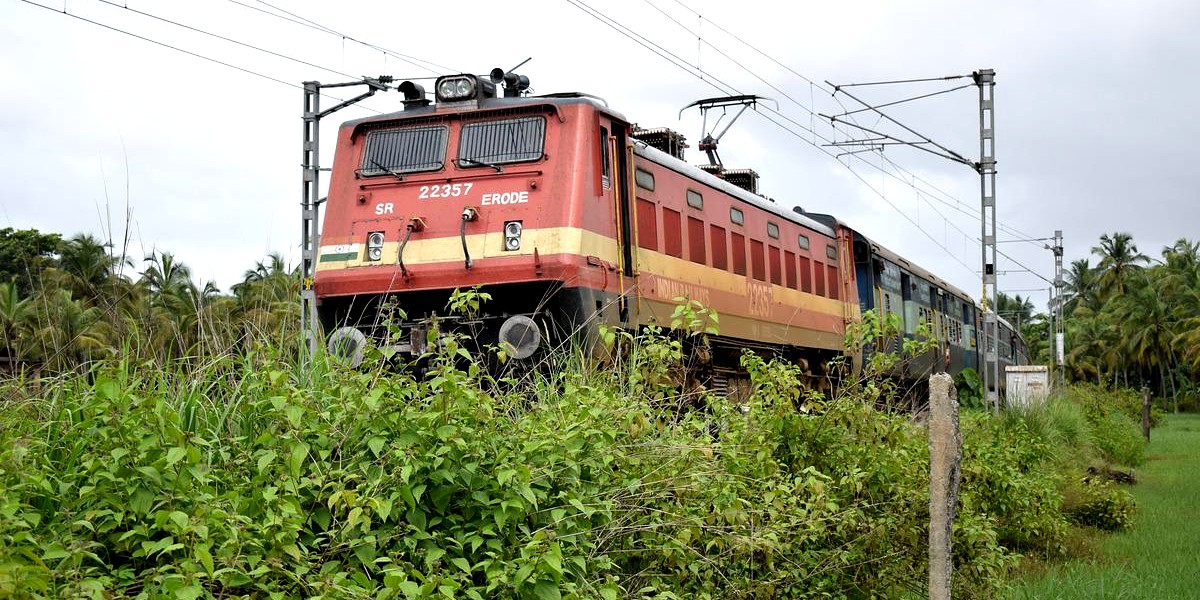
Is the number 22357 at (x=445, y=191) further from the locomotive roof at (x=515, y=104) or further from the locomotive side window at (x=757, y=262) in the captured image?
the locomotive side window at (x=757, y=262)

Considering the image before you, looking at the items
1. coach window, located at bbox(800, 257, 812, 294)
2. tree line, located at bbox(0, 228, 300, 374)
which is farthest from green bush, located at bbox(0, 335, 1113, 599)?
coach window, located at bbox(800, 257, 812, 294)

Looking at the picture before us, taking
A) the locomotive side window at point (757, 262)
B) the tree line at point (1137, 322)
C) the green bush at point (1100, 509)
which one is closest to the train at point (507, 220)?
the locomotive side window at point (757, 262)

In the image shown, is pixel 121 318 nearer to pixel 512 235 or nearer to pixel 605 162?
pixel 512 235

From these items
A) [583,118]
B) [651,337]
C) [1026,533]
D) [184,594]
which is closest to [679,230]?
[583,118]

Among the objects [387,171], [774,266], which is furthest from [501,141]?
[774,266]

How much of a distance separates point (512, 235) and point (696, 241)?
312 cm

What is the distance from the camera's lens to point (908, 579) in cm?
734

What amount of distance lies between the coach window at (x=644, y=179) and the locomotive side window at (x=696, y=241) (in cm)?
102

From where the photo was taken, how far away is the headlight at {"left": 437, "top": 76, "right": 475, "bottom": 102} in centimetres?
1108

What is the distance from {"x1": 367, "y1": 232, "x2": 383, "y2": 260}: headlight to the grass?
606cm

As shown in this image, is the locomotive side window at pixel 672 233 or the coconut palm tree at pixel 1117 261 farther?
the coconut palm tree at pixel 1117 261

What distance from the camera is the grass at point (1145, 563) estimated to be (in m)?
7.96

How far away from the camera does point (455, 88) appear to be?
11.1 metres

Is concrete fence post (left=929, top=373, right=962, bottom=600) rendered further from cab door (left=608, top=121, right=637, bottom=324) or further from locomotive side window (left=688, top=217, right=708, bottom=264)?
locomotive side window (left=688, top=217, right=708, bottom=264)
